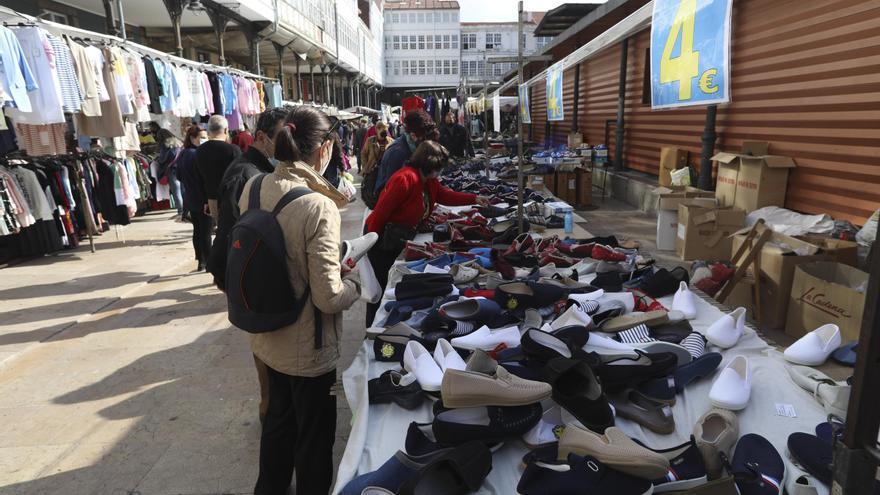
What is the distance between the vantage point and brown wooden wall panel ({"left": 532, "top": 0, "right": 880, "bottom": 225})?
197 inches

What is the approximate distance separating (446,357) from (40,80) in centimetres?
603

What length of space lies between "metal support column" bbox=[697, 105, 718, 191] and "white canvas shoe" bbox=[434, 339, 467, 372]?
268 inches

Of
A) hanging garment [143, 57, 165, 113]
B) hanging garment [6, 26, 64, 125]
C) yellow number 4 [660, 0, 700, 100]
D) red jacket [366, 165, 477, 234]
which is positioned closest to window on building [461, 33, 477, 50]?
hanging garment [143, 57, 165, 113]

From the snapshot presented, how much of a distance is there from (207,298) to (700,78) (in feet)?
17.9

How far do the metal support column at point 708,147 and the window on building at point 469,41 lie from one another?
187ft

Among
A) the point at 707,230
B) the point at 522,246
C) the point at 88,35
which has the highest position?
the point at 88,35

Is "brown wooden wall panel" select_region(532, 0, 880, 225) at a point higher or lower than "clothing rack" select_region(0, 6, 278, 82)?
lower

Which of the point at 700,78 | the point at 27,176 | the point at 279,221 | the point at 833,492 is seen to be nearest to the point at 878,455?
the point at 833,492

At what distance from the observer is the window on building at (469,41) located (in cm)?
6062

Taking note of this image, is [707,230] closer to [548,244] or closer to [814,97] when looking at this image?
[814,97]

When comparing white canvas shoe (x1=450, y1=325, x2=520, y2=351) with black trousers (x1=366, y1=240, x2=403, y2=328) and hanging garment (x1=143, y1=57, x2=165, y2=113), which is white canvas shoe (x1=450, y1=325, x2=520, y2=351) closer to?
black trousers (x1=366, y1=240, x2=403, y2=328)

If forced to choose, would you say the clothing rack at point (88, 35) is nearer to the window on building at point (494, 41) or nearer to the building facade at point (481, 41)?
the building facade at point (481, 41)

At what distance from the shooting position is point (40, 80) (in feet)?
18.3

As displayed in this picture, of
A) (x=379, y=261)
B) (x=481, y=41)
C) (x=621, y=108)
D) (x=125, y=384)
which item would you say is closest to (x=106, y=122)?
(x=125, y=384)
